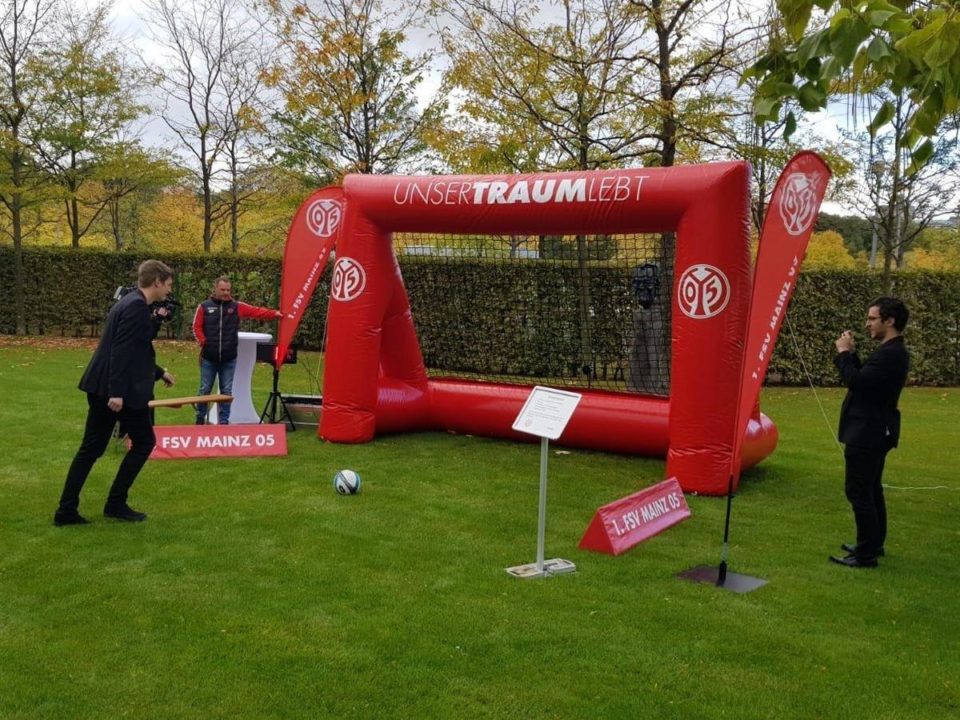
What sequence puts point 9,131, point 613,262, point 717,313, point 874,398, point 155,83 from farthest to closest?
point 155,83 < point 9,131 < point 613,262 < point 717,313 < point 874,398

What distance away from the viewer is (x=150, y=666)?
3.76 metres

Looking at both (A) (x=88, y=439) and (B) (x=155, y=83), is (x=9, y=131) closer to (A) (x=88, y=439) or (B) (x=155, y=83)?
(B) (x=155, y=83)

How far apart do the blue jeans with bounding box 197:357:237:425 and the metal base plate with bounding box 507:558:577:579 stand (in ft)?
17.5

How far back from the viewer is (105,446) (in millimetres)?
5730

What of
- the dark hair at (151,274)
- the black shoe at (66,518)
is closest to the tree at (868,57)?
the dark hair at (151,274)

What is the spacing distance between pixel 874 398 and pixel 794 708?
7.94 feet

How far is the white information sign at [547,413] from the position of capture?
4.96 meters

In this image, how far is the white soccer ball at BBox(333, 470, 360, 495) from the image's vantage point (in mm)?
6879

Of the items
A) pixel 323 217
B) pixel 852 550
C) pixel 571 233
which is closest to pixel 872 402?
pixel 852 550

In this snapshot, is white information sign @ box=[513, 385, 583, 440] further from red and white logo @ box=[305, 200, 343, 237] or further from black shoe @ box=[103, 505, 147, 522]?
red and white logo @ box=[305, 200, 343, 237]

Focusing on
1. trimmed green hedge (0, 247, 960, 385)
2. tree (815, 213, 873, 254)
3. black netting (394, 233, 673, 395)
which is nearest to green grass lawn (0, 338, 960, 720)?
black netting (394, 233, 673, 395)

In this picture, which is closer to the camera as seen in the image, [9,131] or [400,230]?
[400,230]

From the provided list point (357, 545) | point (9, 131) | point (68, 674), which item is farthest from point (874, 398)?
point (9, 131)

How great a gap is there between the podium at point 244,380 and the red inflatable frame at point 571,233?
1212mm
